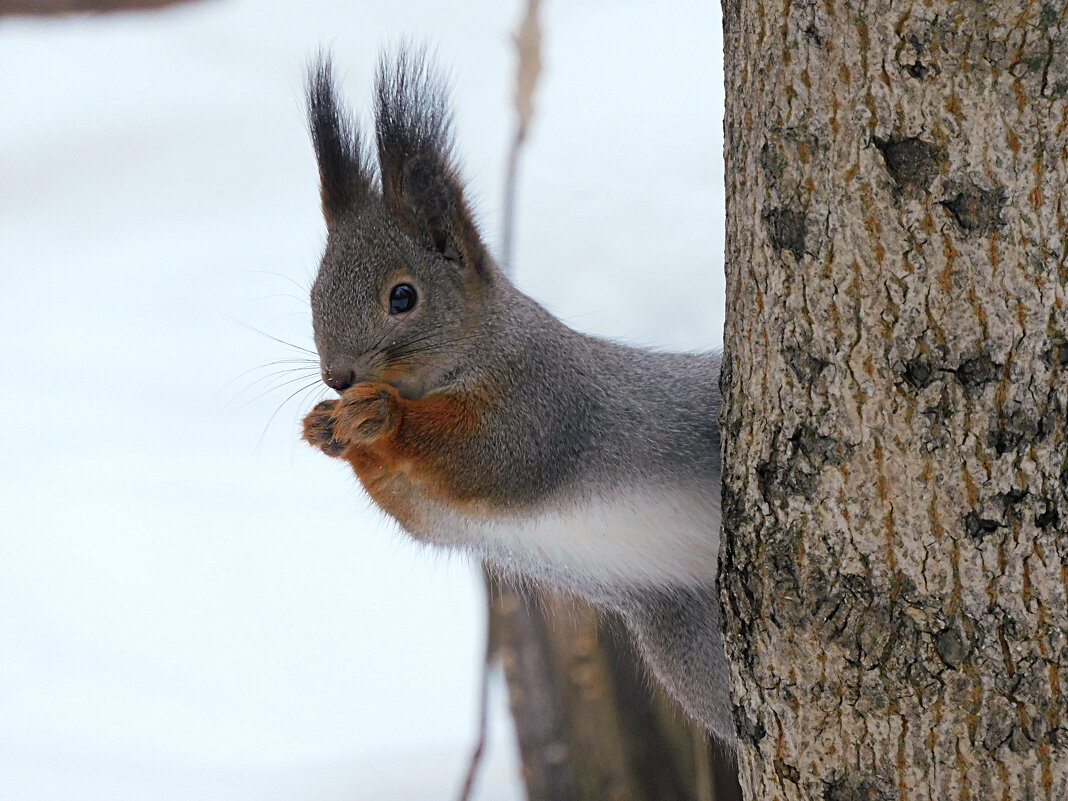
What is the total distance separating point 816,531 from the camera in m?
0.80

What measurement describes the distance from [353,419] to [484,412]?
0.17m

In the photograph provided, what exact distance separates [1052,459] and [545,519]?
623 millimetres

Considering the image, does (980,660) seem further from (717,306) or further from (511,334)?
(717,306)

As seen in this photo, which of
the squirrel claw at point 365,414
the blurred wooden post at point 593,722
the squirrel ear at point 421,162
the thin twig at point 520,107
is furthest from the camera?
the blurred wooden post at point 593,722

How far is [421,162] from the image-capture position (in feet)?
4.20

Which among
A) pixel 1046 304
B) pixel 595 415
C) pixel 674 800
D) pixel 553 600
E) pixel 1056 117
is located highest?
pixel 1056 117

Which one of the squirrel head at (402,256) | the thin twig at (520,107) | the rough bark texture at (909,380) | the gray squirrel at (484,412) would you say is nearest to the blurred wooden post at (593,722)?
the thin twig at (520,107)

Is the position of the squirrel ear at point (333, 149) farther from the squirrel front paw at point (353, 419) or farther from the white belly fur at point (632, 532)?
the white belly fur at point (632, 532)

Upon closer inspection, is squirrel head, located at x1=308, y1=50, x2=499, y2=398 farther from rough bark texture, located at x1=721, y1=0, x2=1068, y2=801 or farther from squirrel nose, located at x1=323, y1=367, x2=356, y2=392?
rough bark texture, located at x1=721, y1=0, x2=1068, y2=801

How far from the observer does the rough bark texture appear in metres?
0.71

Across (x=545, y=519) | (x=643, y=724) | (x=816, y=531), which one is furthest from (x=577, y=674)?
(x=816, y=531)

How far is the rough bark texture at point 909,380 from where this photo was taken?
71 centimetres

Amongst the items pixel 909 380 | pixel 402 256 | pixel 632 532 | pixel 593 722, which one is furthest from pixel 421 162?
pixel 593 722

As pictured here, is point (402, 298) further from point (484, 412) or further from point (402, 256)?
point (484, 412)
